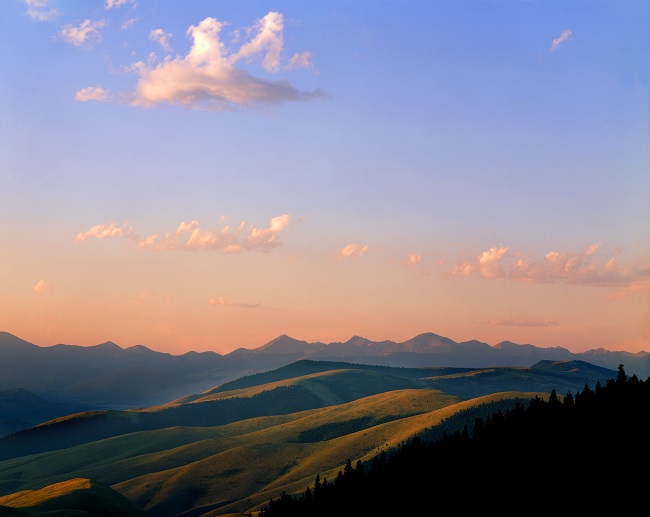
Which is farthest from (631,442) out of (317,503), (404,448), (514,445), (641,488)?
(317,503)

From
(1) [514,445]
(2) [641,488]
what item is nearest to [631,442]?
(2) [641,488]

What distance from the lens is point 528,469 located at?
152 metres

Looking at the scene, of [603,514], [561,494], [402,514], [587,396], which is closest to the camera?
[603,514]

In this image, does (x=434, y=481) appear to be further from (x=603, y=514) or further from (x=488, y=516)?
(x=603, y=514)

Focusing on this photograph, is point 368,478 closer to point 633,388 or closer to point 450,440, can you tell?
point 450,440

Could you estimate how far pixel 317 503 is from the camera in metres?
174

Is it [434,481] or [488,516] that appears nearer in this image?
[488,516]

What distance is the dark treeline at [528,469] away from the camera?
13688 centimetres

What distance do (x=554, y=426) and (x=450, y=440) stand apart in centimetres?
2781

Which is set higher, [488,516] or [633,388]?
[633,388]

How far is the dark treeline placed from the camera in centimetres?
13688

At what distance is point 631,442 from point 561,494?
18283 mm

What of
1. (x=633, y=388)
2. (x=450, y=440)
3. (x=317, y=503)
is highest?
(x=633, y=388)

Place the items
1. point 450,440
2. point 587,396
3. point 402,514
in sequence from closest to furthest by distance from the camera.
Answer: point 402,514, point 587,396, point 450,440
